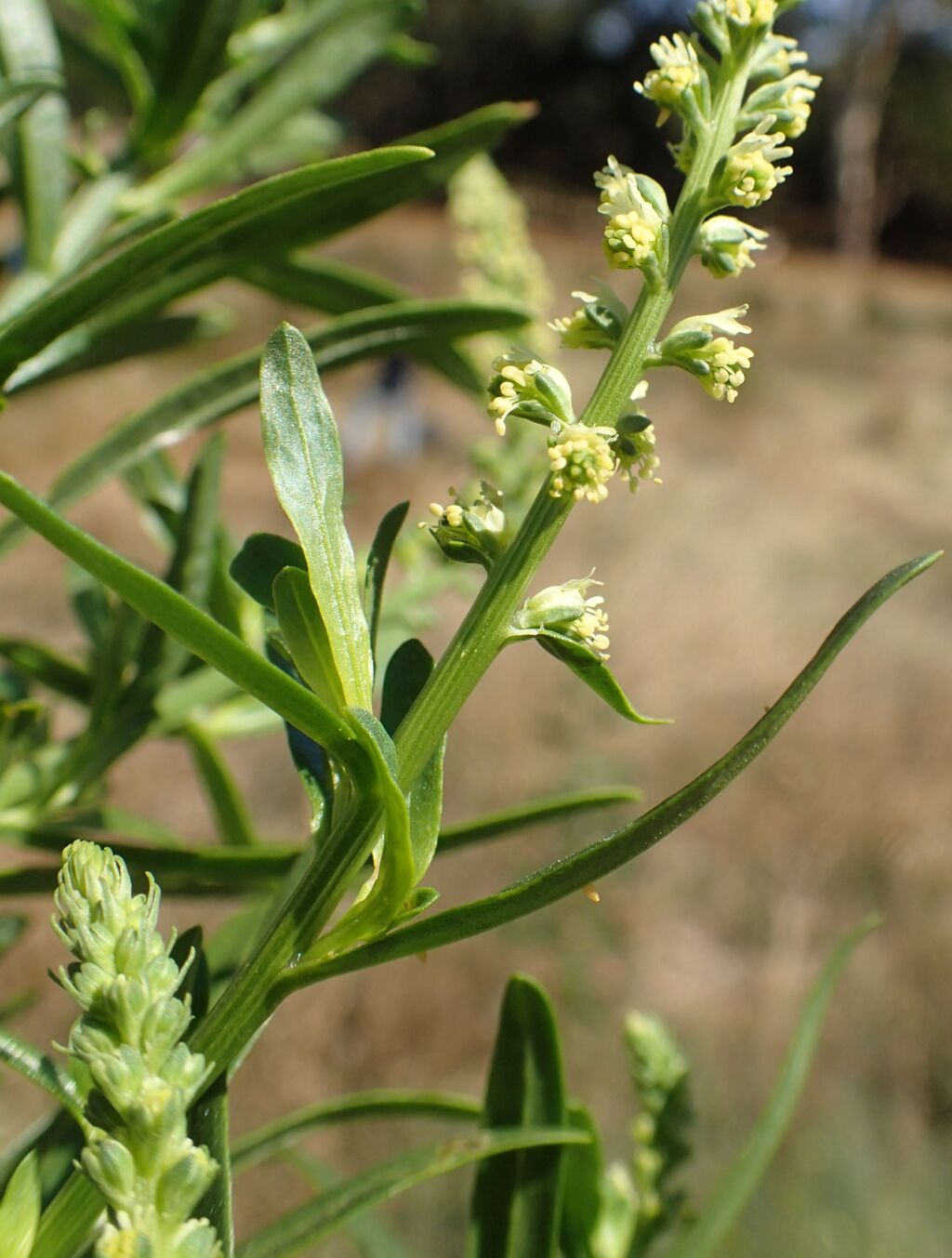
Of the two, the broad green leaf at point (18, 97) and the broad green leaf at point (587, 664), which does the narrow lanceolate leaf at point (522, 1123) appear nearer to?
the broad green leaf at point (587, 664)

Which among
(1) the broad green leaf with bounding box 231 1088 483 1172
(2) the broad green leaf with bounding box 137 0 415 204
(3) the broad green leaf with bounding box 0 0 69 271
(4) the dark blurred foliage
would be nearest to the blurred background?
(2) the broad green leaf with bounding box 137 0 415 204

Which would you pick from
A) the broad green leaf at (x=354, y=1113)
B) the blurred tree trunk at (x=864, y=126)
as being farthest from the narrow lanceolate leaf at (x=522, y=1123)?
the blurred tree trunk at (x=864, y=126)

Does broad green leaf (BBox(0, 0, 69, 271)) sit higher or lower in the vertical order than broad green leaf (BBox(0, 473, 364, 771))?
higher

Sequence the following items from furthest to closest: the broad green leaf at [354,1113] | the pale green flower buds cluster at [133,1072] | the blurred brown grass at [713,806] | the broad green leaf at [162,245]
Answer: the blurred brown grass at [713,806], the broad green leaf at [354,1113], the broad green leaf at [162,245], the pale green flower buds cluster at [133,1072]

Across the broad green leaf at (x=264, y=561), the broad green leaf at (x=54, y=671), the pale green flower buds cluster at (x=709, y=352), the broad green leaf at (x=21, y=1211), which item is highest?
the pale green flower buds cluster at (x=709, y=352)

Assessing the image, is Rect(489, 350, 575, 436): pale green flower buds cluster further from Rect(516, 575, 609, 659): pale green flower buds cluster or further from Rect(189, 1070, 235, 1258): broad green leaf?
Rect(189, 1070, 235, 1258): broad green leaf

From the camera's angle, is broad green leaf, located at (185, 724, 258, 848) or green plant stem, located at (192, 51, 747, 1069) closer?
green plant stem, located at (192, 51, 747, 1069)

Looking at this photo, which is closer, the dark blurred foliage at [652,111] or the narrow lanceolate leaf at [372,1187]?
the narrow lanceolate leaf at [372,1187]
